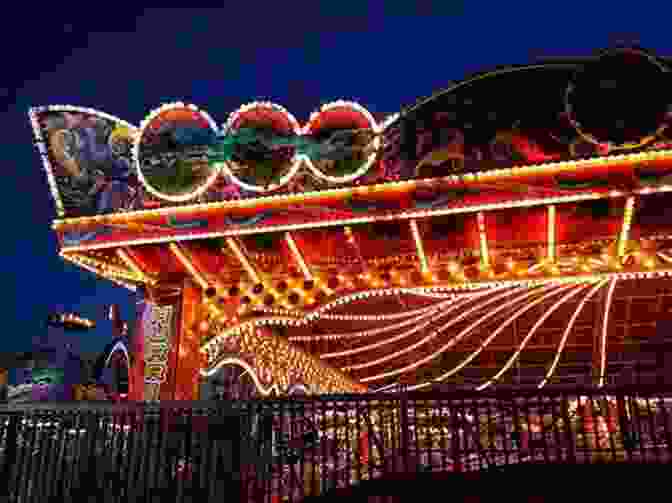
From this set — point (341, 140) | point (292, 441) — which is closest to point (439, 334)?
point (341, 140)

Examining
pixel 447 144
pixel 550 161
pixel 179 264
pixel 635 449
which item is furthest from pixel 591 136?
pixel 179 264

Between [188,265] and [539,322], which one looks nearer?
[188,265]

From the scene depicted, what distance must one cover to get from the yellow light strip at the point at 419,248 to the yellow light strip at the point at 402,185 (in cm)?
100

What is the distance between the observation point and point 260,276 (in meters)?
16.0

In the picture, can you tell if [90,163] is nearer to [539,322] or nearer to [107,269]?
[107,269]

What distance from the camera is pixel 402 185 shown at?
42.4 ft

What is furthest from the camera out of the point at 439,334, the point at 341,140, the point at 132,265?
the point at 439,334

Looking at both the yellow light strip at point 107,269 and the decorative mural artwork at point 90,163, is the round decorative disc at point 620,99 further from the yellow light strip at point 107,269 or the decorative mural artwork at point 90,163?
the yellow light strip at point 107,269

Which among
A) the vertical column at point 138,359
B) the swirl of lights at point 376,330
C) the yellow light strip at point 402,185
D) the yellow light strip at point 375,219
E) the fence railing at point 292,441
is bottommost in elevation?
the fence railing at point 292,441

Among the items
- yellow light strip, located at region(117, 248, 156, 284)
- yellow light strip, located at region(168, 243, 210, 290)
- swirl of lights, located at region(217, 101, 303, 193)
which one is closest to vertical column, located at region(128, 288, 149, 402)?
yellow light strip, located at region(117, 248, 156, 284)

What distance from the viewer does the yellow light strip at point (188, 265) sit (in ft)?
48.5

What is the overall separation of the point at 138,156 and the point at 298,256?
155 inches

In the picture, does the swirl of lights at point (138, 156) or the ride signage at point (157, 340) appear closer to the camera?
the swirl of lights at point (138, 156)

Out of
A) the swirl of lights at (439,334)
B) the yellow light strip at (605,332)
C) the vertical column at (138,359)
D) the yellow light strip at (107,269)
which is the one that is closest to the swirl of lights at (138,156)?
the yellow light strip at (107,269)
